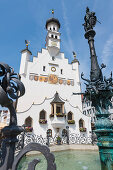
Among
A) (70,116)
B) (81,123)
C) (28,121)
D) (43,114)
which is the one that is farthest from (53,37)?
(81,123)

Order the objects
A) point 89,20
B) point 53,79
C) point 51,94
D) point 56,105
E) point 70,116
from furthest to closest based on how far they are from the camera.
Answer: point 53,79 → point 51,94 → point 70,116 → point 56,105 → point 89,20

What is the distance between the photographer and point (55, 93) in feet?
67.3

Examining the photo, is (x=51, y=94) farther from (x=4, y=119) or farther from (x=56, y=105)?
(x=4, y=119)

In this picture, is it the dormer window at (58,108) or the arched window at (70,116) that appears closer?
the dormer window at (58,108)

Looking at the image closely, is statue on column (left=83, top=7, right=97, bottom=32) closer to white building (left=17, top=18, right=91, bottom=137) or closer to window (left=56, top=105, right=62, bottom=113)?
white building (left=17, top=18, right=91, bottom=137)

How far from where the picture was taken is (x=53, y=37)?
27297mm

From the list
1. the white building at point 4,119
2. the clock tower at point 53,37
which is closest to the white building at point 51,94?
the clock tower at point 53,37

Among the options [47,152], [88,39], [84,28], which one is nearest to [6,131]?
[47,152]

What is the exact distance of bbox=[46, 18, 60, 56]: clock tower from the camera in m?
24.7

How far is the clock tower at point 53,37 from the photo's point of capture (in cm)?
2473

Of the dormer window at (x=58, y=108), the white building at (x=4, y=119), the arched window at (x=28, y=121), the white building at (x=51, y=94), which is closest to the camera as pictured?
the arched window at (x=28, y=121)

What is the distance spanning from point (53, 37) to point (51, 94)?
16.2 metres

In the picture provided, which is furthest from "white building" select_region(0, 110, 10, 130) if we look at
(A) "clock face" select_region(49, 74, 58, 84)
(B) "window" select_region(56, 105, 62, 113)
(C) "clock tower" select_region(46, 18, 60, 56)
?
(C) "clock tower" select_region(46, 18, 60, 56)

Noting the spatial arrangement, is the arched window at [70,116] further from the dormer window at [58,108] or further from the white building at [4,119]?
the white building at [4,119]
